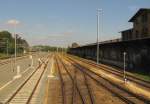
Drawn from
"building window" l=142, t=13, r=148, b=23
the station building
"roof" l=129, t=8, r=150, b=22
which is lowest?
the station building

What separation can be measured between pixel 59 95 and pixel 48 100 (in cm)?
262

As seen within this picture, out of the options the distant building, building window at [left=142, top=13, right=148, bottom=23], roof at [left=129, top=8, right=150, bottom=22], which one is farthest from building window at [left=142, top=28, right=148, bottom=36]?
roof at [left=129, top=8, right=150, bottom=22]

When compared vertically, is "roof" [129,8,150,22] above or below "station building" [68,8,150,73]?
above

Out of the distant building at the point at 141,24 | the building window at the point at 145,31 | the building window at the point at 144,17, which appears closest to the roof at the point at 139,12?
the distant building at the point at 141,24

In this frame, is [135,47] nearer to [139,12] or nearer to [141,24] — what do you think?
[141,24]

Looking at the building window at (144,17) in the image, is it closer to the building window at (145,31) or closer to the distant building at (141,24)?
the distant building at (141,24)

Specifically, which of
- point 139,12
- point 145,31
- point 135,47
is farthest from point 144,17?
point 135,47

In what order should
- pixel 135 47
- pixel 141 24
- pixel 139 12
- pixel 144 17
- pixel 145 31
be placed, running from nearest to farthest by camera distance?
pixel 135 47, pixel 145 31, pixel 144 17, pixel 141 24, pixel 139 12

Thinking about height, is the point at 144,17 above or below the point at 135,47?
above

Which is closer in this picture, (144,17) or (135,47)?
(135,47)

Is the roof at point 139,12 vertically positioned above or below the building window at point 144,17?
above

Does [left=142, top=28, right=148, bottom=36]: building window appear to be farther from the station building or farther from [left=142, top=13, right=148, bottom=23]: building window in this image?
[left=142, top=13, right=148, bottom=23]: building window

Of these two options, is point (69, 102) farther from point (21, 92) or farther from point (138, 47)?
point (138, 47)

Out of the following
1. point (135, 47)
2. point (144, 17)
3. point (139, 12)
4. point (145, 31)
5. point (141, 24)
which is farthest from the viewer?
point (139, 12)
